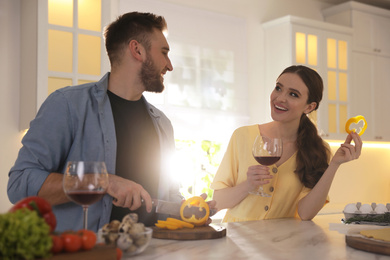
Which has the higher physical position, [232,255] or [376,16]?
[376,16]

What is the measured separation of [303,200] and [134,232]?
4.31 ft

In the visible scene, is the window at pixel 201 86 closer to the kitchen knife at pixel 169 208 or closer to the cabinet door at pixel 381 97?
the cabinet door at pixel 381 97

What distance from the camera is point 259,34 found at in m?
4.78

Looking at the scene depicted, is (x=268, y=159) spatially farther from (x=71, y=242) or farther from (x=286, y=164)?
(x=71, y=242)

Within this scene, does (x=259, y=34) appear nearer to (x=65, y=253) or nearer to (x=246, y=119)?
(x=246, y=119)

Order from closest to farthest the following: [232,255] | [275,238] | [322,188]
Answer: [232,255] < [275,238] < [322,188]

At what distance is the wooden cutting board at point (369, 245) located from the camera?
131cm

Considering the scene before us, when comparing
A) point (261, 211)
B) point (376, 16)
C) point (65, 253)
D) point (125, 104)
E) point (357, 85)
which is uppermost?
point (376, 16)

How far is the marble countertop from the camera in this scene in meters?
1.29

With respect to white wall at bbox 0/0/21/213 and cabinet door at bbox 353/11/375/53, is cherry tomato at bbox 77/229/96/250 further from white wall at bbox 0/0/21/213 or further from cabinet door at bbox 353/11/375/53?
cabinet door at bbox 353/11/375/53

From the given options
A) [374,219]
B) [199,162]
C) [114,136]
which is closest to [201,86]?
[199,162]

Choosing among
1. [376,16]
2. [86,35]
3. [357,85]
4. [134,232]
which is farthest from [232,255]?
A: [376,16]

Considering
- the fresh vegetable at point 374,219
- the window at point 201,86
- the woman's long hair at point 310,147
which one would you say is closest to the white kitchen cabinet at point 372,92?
the window at point 201,86

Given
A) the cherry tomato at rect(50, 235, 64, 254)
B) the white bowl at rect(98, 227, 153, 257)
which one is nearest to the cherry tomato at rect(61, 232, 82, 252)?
the cherry tomato at rect(50, 235, 64, 254)
